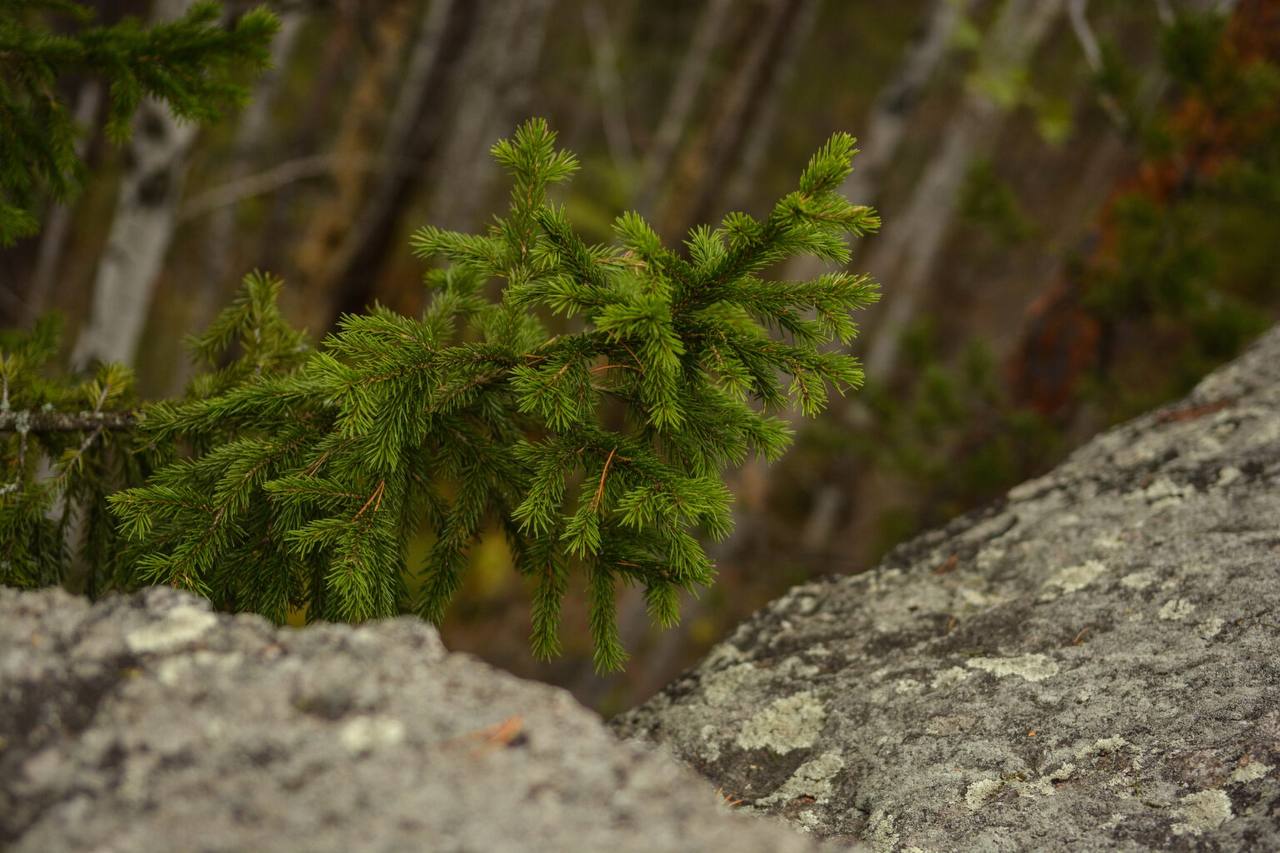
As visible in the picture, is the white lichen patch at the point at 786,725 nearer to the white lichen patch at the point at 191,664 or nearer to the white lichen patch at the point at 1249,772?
the white lichen patch at the point at 1249,772

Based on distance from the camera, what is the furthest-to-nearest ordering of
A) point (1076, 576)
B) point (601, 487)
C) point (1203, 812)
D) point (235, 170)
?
point (235, 170) → point (1076, 576) → point (601, 487) → point (1203, 812)

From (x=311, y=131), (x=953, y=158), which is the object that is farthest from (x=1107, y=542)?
(x=311, y=131)

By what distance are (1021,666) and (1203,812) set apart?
1.69 feet

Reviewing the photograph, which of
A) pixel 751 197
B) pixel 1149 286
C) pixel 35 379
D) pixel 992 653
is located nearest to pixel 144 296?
pixel 35 379

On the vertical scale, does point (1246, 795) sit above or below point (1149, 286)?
below

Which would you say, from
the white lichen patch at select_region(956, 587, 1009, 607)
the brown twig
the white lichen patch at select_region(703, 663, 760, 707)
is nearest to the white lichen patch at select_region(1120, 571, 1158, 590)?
the white lichen patch at select_region(956, 587, 1009, 607)

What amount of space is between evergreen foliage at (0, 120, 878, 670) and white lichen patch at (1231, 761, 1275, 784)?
43.5 inches

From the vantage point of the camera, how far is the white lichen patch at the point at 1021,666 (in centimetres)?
212

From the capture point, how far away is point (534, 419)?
213cm

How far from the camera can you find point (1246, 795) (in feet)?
5.54

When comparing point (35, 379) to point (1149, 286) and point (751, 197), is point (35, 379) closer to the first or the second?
point (1149, 286)

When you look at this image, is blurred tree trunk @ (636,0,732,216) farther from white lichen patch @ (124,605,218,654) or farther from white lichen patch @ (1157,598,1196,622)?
white lichen patch @ (124,605,218,654)

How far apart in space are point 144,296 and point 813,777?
4351 millimetres

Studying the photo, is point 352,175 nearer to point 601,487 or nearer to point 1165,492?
point 601,487
